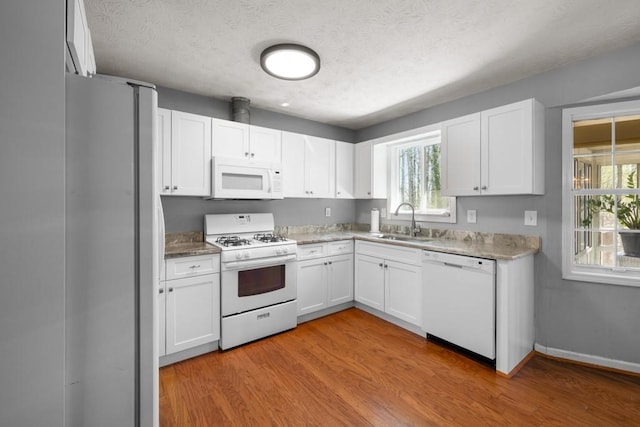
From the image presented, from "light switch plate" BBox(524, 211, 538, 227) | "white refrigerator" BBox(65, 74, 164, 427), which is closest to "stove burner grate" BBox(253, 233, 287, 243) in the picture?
"white refrigerator" BBox(65, 74, 164, 427)

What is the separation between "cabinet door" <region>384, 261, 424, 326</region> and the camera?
9.09 feet

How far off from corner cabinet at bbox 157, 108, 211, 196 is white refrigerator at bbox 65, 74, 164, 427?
5.19 feet

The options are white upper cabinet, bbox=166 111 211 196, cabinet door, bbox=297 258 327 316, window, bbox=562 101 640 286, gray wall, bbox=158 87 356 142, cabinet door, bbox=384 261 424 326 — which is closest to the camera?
window, bbox=562 101 640 286

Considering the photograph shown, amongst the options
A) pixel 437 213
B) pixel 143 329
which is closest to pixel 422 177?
pixel 437 213

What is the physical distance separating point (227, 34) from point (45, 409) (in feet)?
7.09

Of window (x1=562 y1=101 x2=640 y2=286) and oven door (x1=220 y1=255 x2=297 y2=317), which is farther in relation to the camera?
oven door (x1=220 y1=255 x2=297 y2=317)

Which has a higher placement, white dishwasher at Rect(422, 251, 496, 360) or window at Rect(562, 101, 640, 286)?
window at Rect(562, 101, 640, 286)

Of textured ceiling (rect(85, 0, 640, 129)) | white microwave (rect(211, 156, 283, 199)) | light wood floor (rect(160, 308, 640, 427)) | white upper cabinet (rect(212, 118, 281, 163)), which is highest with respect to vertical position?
textured ceiling (rect(85, 0, 640, 129))

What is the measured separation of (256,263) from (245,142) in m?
1.32

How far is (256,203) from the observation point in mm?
3430

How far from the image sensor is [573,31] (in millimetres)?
1899

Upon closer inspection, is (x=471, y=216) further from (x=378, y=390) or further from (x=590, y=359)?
(x=378, y=390)

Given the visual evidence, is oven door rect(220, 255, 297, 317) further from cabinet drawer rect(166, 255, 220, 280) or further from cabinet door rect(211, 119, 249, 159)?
cabinet door rect(211, 119, 249, 159)

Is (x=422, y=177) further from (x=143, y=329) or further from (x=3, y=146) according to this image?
(x=3, y=146)
